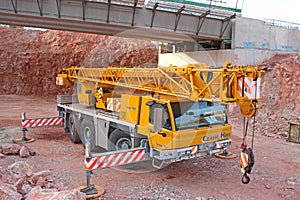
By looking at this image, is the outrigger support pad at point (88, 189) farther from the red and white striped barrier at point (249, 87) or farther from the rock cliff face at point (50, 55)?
the rock cliff face at point (50, 55)

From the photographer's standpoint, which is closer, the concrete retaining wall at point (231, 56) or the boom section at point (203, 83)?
the boom section at point (203, 83)

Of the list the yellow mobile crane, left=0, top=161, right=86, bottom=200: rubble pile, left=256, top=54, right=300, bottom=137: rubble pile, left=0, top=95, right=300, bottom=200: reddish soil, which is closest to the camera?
left=0, top=161, right=86, bottom=200: rubble pile

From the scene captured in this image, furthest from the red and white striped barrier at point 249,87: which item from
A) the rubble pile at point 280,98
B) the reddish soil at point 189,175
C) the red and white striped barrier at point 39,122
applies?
the red and white striped barrier at point 39,122

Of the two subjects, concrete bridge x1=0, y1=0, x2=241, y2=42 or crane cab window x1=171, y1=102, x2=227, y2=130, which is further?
concrete bridge x1=0, y1=0, x2=241, y2=42

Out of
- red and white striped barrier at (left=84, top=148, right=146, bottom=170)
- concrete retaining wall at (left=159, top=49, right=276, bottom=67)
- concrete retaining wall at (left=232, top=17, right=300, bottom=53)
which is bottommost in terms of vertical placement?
red and white striped barrier at (left=84, top=148, right=146, bottom=170)

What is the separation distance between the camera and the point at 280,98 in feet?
49.6

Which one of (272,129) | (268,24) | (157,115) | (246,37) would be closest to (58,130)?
(157,115)

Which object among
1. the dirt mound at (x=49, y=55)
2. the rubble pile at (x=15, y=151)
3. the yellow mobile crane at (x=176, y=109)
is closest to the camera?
the yellow mobile crane at (x=176, y=109)

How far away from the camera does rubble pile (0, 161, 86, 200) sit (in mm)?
4891

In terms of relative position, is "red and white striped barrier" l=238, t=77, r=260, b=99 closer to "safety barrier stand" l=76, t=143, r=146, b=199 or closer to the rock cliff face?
"safety barrier stand" l=76, t=143, r=146, b=199

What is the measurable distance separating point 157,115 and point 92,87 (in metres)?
4.85

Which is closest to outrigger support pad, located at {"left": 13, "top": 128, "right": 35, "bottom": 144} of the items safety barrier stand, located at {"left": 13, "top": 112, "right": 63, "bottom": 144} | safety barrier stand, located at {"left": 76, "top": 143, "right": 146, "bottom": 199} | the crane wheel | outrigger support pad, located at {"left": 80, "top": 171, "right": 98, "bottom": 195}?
safety barrier stand, located at {"left": 13, "top": 112, "right": 63, "bottom": 144}

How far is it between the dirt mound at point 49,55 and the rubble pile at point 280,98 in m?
13.2

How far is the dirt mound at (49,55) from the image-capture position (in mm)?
25219
